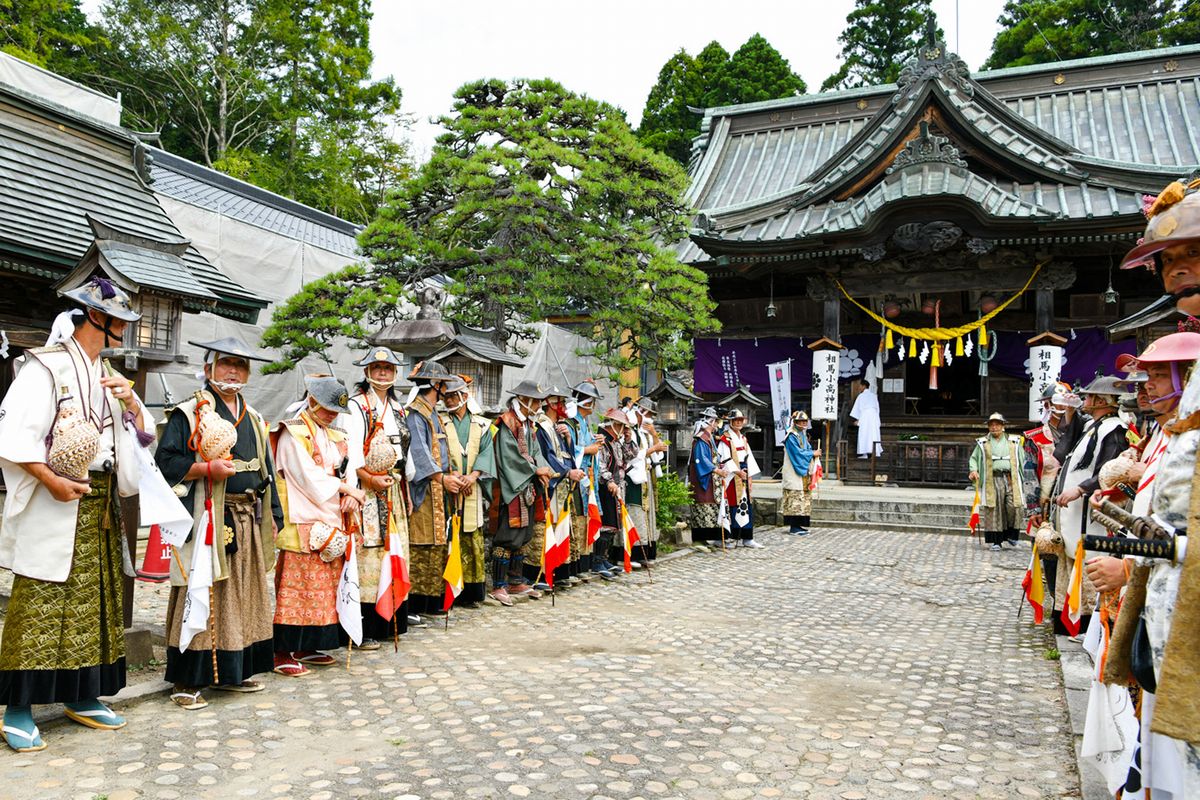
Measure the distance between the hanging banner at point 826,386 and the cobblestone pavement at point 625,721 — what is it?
10131 mm

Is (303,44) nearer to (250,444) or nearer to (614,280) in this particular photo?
(614,280)

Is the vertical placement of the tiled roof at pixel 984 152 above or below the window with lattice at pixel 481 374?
above

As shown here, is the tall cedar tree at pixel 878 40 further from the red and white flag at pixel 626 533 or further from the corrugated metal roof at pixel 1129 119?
the red and white flag at pixel 626 533

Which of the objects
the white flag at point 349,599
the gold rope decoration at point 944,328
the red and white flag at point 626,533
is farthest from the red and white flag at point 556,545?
the gold rope decoration at point 944,328

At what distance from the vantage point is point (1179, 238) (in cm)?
231

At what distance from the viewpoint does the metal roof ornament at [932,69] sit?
1791 cm

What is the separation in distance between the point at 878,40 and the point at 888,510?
2777cm

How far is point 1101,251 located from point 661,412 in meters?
9.63

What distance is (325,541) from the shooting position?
205 inches

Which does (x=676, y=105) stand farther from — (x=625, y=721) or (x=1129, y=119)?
(x=625, y=721)

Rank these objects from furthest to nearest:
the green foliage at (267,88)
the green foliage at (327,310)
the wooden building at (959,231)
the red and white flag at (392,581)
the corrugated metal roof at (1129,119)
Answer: the green foliage at (267,88) → the corrugated metal roof at (1129,119) → the wooden building at (959,231) → the green foliage at (327,310) → the red and white flag at (392,581)

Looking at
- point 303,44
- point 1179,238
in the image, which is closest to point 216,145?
point 303,44

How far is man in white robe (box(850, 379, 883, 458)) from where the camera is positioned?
59.0 ft

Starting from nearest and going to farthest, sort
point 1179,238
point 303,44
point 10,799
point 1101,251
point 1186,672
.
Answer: point 1186,672, point 1179,238, point 10,799, point 1101,251, point 303,44
